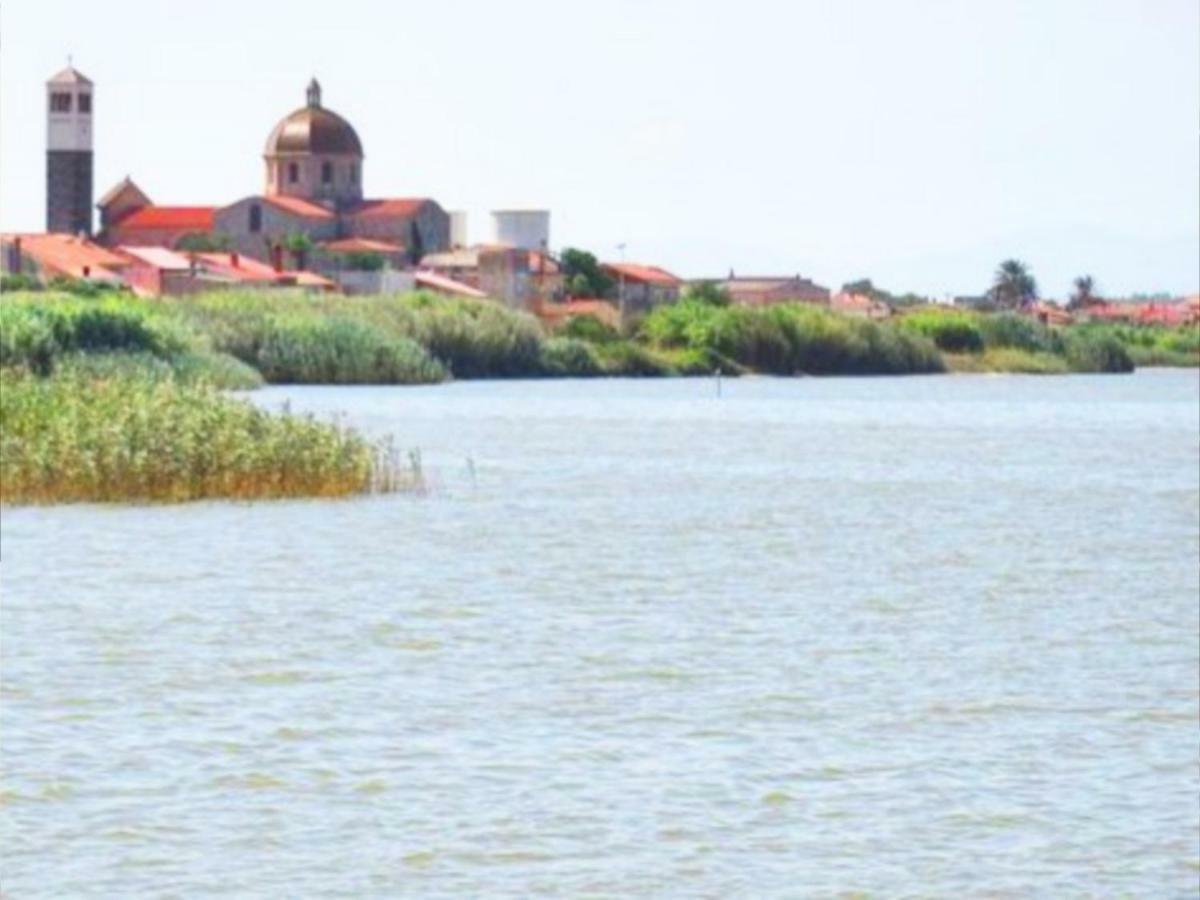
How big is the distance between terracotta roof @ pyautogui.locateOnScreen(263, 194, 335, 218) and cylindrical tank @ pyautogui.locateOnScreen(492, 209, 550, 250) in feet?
36.5

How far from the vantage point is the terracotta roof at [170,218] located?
18275 cm

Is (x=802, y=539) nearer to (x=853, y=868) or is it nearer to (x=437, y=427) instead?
(x=853, y=868)

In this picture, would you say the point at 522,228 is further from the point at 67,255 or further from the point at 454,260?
the point at 67,255

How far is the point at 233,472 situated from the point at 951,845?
22154 millimetres

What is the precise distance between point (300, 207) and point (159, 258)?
29880 mm

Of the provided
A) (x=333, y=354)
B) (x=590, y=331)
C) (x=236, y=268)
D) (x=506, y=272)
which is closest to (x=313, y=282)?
(x=236, y=268)

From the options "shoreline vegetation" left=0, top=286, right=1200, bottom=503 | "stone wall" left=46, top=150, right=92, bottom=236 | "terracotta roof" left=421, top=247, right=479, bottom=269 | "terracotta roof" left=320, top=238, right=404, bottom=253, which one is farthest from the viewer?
"terracotta roof" left=421, top=247, right=479, bottom=269

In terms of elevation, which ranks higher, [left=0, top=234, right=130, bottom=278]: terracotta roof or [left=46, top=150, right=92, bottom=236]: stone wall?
[left=46, top=150, right=92, bottom=236]: stone wall

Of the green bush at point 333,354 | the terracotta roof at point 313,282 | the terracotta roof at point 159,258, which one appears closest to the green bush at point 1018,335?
the terracotta roof at point 313,282

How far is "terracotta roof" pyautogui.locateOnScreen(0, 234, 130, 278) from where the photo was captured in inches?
5763

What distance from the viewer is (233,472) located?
37.8 metres

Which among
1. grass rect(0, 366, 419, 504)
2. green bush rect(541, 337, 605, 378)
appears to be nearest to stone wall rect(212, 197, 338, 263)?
green bush rect(541, 337, 605, 378)

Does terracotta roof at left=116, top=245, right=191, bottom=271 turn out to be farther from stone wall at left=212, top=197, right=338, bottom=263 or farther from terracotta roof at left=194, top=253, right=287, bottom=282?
stone wall at left=212, top=197, right=338, bottom=263

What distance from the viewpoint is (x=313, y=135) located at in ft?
639
